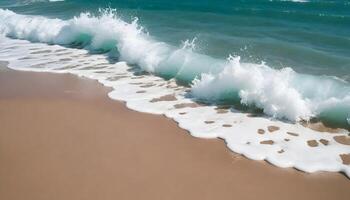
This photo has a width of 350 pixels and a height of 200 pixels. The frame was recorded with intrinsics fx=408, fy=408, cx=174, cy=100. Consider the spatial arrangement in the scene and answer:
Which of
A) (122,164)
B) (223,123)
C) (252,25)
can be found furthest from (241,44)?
(122,164)

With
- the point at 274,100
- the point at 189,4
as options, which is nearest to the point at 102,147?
the point at 274,100

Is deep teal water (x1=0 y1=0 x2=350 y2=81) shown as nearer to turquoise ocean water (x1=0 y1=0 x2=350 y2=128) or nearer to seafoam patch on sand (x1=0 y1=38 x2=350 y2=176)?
turquoise ocean water (x1=0 y1=0 x2=350 y2=128)

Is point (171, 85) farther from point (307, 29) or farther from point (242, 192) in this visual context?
point (307, 29)

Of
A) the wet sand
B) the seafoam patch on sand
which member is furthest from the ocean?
the wet sand

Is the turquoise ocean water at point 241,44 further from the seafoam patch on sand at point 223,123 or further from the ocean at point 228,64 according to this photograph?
the seafoam patch on sand at point 223,123

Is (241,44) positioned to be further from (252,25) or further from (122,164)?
(122,164)

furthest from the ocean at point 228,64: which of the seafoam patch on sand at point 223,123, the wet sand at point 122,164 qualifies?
the wet sand at point 122,164
